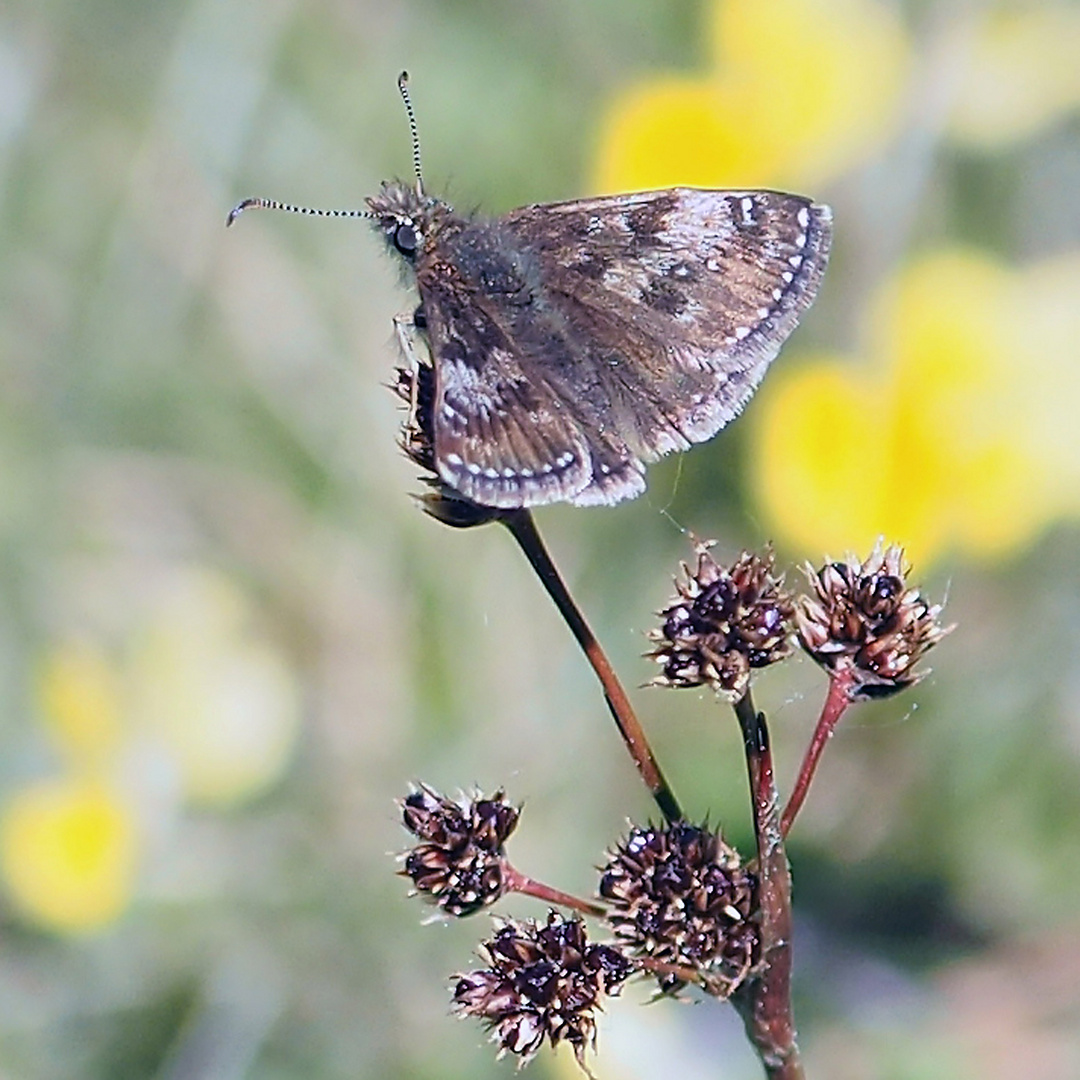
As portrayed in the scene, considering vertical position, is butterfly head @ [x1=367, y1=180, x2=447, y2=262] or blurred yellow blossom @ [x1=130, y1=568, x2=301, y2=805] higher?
blurred yellow blossom @ [x1=130, y1=568, x2=301, y2=805]

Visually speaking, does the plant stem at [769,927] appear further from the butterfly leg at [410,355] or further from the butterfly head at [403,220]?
the butterfly head at [403,220]

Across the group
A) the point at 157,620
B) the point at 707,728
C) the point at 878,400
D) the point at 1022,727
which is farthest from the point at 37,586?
the point at 1022,727

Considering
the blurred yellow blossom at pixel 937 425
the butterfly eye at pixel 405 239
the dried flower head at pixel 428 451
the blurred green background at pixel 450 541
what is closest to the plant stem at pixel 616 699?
the dried flower head at pixel 428 451

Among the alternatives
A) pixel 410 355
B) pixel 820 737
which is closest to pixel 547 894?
pixel 820 737

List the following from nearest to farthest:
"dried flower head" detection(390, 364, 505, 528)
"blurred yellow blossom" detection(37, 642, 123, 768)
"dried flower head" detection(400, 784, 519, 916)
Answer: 1. "dried flower head" detection(400, 784, 519, 916)
2. "dried flower head" detection(390, 364, 505, 528)
3. "blurred yellow blossom" detection(37, 642, 123, 768)

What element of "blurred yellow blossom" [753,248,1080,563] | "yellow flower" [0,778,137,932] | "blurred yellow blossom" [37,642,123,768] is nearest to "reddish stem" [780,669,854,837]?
"blurred yellow blossom" [753,248,1080,563]

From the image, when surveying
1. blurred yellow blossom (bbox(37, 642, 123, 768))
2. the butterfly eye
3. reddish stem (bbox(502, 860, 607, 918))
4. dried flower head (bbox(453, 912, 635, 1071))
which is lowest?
dried flower head (bbox(453, 912, 635, 1071))

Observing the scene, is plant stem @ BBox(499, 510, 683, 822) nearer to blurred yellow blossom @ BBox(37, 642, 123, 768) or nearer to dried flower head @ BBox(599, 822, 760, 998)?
dried flower head @ BBox(599, 822, 760, 998)
